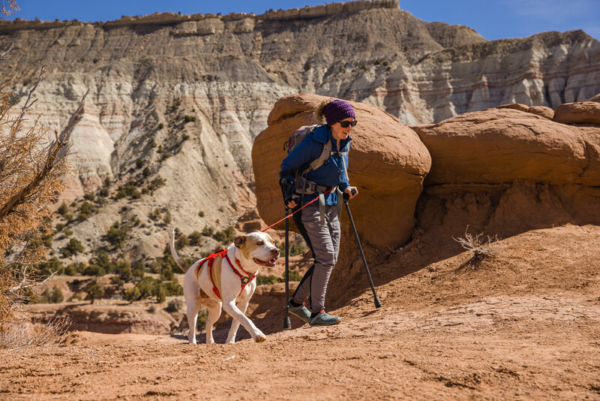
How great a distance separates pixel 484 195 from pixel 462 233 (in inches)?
43.1

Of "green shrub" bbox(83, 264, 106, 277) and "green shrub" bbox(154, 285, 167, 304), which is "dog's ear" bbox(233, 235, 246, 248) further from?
"green shrub" bbox(83, 264, 106, 277)

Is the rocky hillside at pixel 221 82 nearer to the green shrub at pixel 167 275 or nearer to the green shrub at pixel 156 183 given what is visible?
the green shrub at pixel 156 183

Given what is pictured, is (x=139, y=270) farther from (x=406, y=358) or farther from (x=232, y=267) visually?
(x=406, y=358)

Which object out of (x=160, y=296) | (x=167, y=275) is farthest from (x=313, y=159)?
(x=167, y=275)

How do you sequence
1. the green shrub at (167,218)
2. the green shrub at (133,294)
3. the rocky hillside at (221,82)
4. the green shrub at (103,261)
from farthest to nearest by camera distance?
the rocky hillside at (221,82) < the green shrub at (167,218) < the green shrub at (103,261) < the green shrub at (133,294)

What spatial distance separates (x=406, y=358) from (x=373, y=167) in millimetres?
5483

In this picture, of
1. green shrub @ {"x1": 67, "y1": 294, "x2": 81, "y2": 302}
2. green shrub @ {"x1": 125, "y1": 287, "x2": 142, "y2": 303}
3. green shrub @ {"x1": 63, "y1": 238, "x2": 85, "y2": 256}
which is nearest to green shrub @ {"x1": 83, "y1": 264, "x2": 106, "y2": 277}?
green shrub @ {"x1": 67, "y1": 294, "x2": 81, "y2": 302}

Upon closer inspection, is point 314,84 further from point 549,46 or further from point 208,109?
point 549,46

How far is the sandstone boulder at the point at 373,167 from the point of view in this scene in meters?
9.14

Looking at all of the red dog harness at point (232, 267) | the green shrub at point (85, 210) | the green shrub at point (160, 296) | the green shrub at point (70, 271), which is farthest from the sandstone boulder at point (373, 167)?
the green shrub at point (85, 210)

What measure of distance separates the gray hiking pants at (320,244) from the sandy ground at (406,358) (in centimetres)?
46

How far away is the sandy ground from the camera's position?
338 cm

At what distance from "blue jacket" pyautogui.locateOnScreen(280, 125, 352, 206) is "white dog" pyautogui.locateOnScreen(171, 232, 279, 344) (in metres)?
0.73

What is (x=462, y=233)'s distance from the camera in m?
9.49
